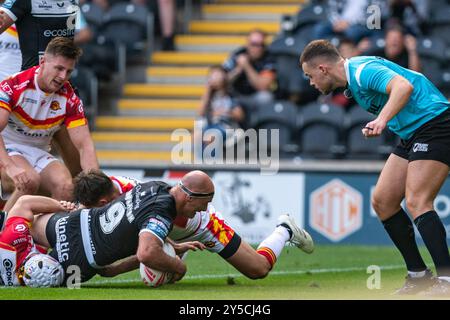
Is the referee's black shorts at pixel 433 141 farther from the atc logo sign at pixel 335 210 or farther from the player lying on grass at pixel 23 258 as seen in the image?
the atc logo sign at pixel 335 210

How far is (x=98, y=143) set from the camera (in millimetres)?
18609

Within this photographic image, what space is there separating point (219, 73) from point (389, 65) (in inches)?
310

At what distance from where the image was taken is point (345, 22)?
1825 cm

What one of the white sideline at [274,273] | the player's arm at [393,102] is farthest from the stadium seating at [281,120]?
the player's arm at [393,102]

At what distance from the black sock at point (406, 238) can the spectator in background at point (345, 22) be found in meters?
8.45

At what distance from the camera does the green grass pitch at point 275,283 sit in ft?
29.1

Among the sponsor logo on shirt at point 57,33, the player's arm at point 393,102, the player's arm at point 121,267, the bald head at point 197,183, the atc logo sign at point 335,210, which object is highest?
the sponsor logo on shirt at point 57,33

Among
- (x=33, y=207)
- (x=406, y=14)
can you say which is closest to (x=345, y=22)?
(x=406, y=14)

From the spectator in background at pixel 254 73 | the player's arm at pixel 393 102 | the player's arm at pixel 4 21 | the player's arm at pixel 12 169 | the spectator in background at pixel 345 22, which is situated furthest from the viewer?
the spectator in background at pixel 345 22

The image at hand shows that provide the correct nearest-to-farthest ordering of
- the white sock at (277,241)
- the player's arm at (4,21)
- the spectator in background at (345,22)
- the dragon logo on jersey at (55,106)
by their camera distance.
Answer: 1. the white sock at (277,241)
2. the player's arm at (4,21)
3. the dragon logo on jersey at (55,106)
4. the spectator in background at (345,22)

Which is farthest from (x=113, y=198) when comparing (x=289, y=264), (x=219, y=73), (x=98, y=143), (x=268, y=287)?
(x=98, y=143)

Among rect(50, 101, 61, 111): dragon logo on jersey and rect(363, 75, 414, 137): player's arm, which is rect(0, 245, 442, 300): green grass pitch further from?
rect(50, 101, 61, 111): dragon logo on jersey

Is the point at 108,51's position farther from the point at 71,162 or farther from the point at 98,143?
the point at 71,162

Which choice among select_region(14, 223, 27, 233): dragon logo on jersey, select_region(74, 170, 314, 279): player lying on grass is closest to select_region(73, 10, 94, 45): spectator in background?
select_region(74, 170, 314, 279): player lying on grass
